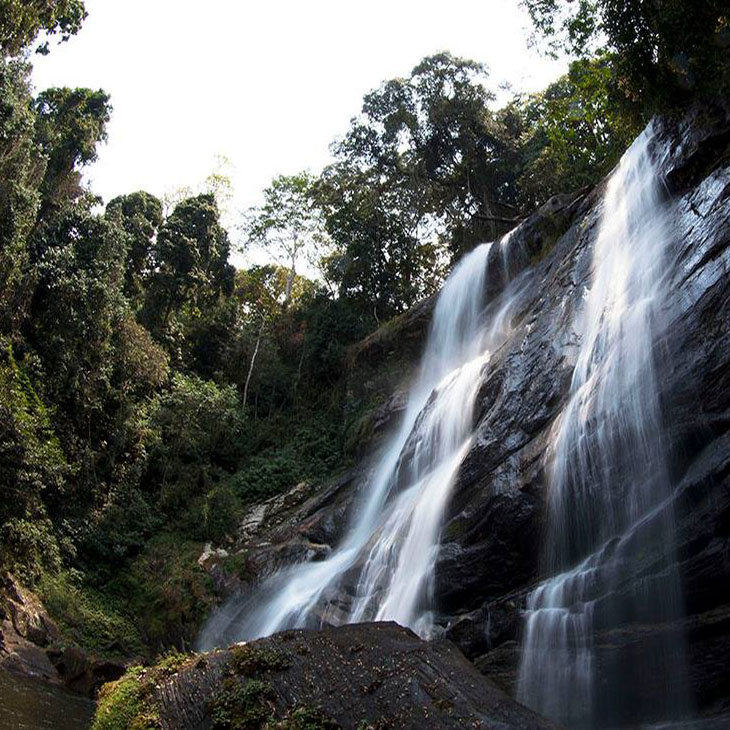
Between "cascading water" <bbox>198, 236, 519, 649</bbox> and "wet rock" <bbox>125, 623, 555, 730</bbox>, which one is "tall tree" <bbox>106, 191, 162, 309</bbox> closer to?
"cascading water" <bbox>198, 236, 519, 649</bbox>

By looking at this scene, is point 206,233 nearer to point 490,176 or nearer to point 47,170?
point 47,170

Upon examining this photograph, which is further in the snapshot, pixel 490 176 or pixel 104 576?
pixel 490 176

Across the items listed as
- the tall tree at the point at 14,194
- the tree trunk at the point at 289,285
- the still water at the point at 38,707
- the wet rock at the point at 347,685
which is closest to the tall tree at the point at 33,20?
the tall tree at the point at 14,194

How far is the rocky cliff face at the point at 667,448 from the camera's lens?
7.22m

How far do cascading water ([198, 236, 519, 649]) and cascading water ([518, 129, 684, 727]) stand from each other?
2501 millimetres

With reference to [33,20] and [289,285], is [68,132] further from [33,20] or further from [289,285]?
[289,285]

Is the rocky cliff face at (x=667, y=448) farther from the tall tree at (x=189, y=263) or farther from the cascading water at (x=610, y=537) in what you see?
the tall tree at (x=189, y=263)

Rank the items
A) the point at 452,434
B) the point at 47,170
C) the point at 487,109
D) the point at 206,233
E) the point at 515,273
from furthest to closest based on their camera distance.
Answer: the point at 206,233, the point at 487,109, the point at 47,170, the point at 515,273, the point at 452,434

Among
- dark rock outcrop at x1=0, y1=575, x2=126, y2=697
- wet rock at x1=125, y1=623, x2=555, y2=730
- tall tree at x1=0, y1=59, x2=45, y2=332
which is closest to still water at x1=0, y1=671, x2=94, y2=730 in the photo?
dark rock outcrop at x1=0, y1=575, x2=126, y2=697

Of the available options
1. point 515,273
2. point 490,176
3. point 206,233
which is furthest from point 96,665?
point 490,176

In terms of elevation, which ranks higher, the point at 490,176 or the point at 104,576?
the point at 490,176

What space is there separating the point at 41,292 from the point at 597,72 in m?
17.4

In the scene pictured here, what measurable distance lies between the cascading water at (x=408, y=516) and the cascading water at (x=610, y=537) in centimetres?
250

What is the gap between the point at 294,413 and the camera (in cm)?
2681
